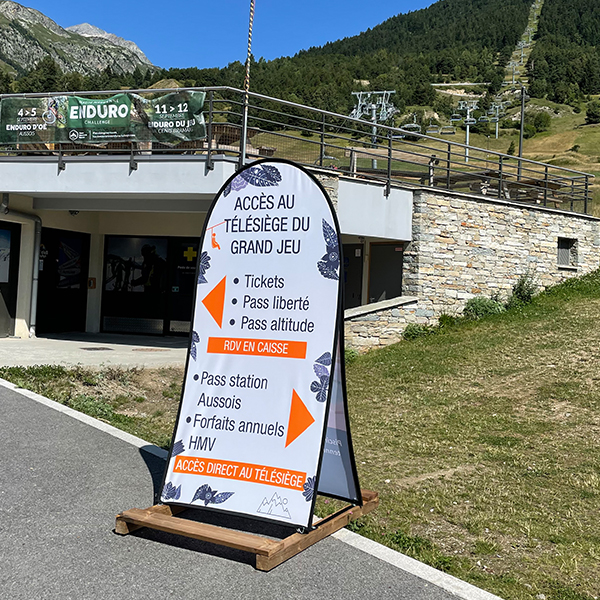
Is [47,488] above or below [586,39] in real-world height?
below

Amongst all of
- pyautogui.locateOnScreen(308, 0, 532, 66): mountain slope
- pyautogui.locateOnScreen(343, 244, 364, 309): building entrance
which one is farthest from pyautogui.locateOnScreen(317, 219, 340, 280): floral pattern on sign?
pyautogui.locateOnScreen(308, 0, 532, 66): mountain slope

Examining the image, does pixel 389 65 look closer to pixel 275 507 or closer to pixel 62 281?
pixel 62 281

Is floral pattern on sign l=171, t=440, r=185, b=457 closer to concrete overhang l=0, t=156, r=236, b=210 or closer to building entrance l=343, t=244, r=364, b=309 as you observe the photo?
concrete overhang l=0, t=156, r=236, b=210

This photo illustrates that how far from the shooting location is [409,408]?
9.33 m

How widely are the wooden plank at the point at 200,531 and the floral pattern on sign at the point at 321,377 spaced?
0.99 meters

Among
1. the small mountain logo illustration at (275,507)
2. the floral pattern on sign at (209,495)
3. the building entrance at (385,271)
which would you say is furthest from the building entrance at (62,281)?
the small mountain logo illustration at (275,507)

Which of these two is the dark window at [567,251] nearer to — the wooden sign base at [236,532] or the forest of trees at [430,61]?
the wooden sign base at [236,532]

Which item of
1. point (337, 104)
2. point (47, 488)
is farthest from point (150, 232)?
point (337, 104)

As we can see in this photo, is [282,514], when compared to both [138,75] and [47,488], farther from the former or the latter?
[138,75]

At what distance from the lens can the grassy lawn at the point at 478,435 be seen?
15.1 feet

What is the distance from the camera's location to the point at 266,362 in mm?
4852

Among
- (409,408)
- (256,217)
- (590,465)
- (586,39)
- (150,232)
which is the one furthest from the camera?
(586,39)

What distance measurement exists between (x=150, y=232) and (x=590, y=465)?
12582mm

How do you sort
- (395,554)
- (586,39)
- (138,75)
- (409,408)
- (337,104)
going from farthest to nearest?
(586,39) → (138,75) → (337,104) → (409,408) → (395,554)
